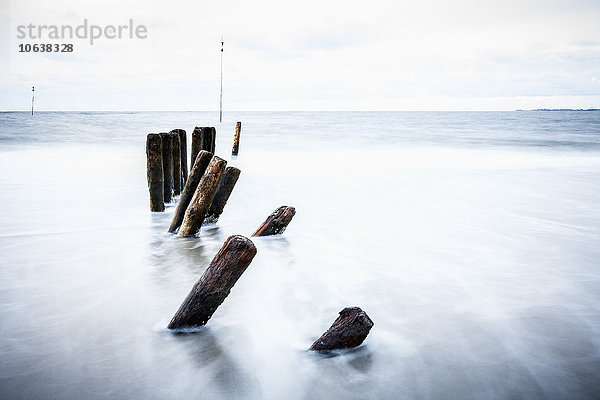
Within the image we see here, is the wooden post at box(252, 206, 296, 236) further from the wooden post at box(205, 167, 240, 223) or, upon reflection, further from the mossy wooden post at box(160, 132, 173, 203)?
the mossy wooden post at box(160, 132, 173, 203)

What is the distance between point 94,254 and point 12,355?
235 cm

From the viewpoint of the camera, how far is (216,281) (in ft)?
10.1

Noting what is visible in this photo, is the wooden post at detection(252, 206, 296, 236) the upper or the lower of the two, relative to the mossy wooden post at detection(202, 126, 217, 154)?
lower

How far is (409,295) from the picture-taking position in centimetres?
425

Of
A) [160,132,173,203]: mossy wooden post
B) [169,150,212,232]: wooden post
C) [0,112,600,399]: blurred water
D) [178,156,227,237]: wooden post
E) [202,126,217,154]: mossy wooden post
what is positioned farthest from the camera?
[202,126,217,154]: mossy wooden post

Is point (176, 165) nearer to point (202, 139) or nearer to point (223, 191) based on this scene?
point (202, 139)

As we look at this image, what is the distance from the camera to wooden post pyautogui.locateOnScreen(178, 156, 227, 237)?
5348 millimetres

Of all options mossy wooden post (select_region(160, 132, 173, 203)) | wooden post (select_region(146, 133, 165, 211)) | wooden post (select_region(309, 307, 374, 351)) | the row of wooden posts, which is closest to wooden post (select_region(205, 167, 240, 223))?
the row of wooden posts

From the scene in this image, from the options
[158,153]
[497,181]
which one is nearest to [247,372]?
[158,153]

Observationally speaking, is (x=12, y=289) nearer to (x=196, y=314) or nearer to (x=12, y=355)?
(x=12, y=355)

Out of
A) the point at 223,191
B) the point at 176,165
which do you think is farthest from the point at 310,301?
the point at 176,165

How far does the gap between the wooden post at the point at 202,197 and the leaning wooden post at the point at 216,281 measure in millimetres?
2268

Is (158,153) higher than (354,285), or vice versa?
(158,153)

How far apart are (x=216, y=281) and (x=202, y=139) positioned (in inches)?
290
